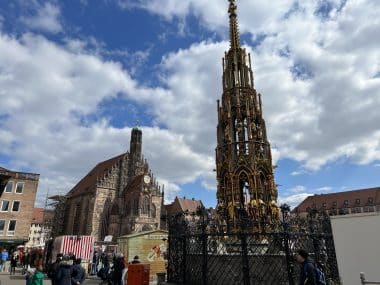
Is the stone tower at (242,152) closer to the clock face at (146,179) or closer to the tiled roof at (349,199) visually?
the clock face at (146,179)

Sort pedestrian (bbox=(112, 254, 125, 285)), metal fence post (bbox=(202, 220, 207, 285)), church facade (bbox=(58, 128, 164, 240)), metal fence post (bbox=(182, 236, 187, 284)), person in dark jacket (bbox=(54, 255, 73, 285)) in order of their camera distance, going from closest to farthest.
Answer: person in dark jacket (bbox=(54, 255, 73, 285)), metal fence post (bbox=(202, 220, 207, 285)), metal fence post (bbox=(182, 236, 187, 284)), pedestrian (bbox=(112, 254, 125, 285)), church facade (bbox=(58, 128, 164, 240))

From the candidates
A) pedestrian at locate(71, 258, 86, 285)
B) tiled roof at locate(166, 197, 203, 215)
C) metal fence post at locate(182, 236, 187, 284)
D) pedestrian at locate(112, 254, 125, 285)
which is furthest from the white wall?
tiled roof at locate(166, 197, 203, 215)

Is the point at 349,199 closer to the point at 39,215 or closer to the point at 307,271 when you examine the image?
the point at 307,271

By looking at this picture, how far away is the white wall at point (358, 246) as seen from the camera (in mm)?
4930

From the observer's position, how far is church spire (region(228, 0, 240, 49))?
55.9 ft

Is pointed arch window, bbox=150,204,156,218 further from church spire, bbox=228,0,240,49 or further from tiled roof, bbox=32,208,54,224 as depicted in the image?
tiled roof, bbox=32,208,54,224

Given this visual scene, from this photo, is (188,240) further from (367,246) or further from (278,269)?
(367,246)

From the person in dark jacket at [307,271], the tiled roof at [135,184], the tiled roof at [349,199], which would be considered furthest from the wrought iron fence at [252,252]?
the tiled roof at [349,199]

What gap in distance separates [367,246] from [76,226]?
49.4 metres

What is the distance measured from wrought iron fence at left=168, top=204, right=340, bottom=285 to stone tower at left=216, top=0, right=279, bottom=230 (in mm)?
3527

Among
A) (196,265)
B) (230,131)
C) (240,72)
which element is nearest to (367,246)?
(196,265)

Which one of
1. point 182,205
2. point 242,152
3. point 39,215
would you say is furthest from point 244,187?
point 39,215

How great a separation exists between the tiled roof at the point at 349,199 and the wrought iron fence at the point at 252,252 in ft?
168

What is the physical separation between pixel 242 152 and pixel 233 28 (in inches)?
322
